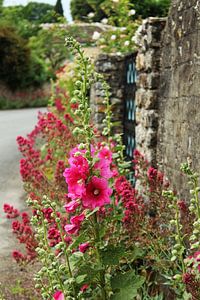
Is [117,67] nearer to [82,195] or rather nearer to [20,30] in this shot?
[82,195]

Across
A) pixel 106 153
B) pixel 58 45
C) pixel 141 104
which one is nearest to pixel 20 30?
pixel 58 45

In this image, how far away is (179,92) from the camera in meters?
4.44

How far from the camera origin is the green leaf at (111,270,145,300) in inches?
110

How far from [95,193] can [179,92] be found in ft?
5.95

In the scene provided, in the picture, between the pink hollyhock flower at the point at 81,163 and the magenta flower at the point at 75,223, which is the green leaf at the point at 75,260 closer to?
the magenta flower at the point at 75,223

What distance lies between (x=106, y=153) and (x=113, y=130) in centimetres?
479

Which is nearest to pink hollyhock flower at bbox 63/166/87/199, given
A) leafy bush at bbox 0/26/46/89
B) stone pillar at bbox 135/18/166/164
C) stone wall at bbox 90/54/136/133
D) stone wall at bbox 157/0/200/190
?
stone wall at bbox 157/0/200/190

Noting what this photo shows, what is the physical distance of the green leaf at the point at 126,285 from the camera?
2805 millimetres

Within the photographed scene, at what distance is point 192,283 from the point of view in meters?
2.67

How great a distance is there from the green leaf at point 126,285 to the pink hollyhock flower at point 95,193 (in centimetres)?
34

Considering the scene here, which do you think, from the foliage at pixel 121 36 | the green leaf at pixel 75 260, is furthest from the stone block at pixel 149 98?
the foliage at pixel 121 36

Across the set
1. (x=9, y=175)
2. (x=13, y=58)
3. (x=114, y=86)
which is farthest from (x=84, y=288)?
(x=13, y=58)

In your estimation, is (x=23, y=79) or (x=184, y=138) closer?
(x=184, y=138)

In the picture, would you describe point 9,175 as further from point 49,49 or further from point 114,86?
point 49,49
